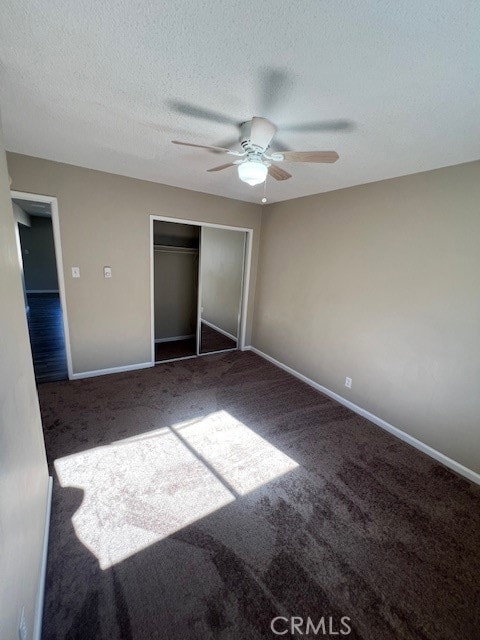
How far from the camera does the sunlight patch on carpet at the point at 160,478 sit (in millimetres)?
1600

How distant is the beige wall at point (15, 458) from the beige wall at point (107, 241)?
1.77 meters

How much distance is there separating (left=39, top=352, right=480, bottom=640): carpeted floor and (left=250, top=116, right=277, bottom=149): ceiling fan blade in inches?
93.5

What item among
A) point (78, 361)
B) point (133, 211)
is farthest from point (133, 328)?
point (133, 211)

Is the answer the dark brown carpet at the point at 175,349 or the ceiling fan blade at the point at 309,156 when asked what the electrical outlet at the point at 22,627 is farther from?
the dark brown carpet at the point at 175,349

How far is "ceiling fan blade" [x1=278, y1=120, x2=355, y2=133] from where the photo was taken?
1636 mm

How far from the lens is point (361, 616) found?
1.28 m

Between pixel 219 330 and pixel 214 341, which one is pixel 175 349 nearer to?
pixel 214 341

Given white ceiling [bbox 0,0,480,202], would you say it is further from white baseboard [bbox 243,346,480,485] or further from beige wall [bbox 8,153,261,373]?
white baseboard [bbox 243,346,480,485]

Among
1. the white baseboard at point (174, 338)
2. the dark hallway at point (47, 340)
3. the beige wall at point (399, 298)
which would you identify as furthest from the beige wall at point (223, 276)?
the dark hallway at point (47, 340)

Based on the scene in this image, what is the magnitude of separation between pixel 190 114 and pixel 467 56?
1389mm

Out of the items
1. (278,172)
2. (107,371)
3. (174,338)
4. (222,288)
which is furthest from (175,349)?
(278,172)

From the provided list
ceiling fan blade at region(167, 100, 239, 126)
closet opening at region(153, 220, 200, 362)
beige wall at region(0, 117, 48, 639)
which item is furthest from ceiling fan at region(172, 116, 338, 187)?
closet opening at region(153, 220, 200, 362)

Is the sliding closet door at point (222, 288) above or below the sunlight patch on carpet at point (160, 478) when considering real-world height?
above

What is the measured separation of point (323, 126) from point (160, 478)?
271 cm
